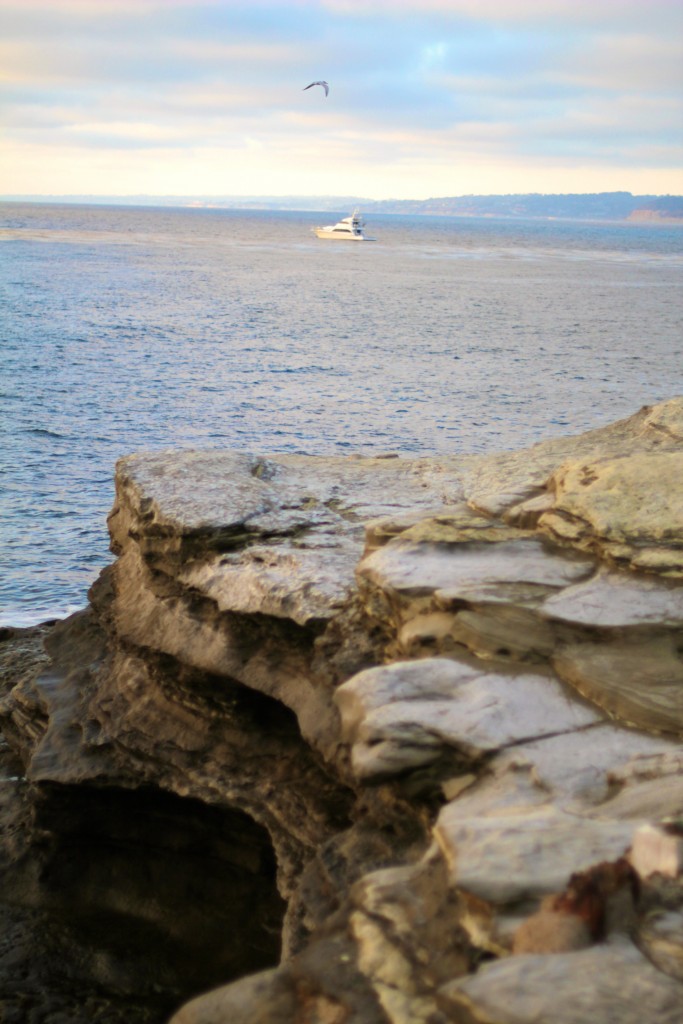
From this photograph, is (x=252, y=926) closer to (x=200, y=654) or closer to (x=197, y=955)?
(x=197, y=955)

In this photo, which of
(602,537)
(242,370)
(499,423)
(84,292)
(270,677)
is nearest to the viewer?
(602,537)

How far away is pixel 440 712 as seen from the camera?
22.0 ft

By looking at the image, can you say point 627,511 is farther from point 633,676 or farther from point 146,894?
point 146,894

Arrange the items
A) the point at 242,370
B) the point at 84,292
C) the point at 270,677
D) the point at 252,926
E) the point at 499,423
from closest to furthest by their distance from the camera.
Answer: the point at 270,677
the point at 252,926
the point at 499,423
the point at 242,370
the point at 84,292

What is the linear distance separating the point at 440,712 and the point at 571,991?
2347 millimetres

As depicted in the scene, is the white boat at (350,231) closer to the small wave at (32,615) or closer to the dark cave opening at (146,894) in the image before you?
the small wave at (32,615)

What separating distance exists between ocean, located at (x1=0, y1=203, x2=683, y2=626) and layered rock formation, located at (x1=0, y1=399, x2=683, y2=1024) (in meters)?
6.61

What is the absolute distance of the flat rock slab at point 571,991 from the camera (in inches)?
174

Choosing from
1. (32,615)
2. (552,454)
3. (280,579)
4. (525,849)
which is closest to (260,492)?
(280,579)

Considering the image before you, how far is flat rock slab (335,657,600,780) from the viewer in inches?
256

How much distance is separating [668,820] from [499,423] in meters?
26.3

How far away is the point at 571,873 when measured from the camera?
516cm

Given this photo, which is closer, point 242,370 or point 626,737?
point 626,737

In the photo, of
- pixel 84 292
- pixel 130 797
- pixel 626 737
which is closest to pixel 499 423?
pixel 130 797
